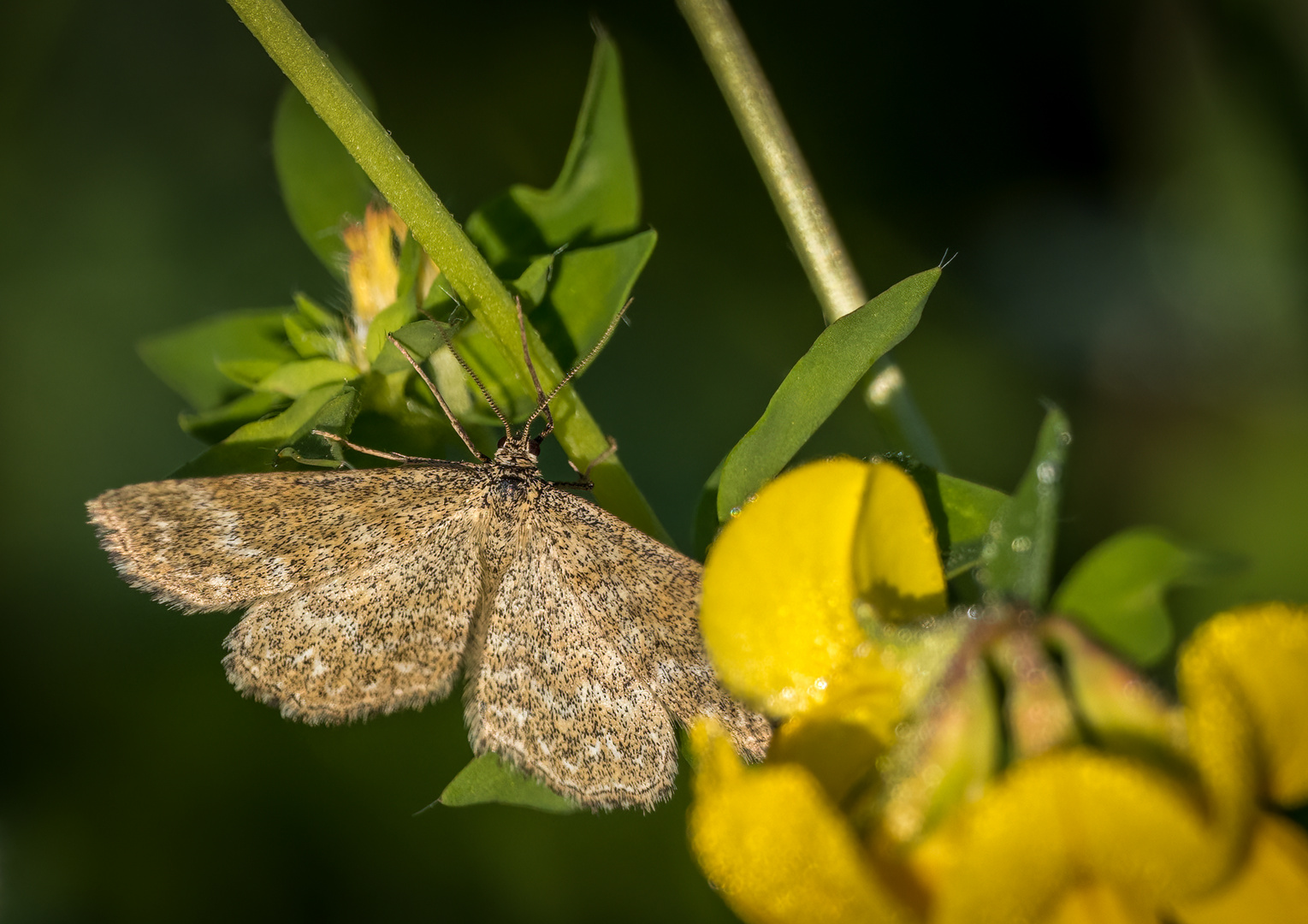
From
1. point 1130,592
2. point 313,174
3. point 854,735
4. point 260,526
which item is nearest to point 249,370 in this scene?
point 260,526

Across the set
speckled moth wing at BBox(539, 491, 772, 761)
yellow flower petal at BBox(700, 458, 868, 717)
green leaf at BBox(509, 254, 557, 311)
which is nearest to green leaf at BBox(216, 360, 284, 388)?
green leaf at BBox(509, 254, 557, 311)

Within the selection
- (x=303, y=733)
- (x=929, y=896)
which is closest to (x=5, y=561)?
(x=303, y=733)

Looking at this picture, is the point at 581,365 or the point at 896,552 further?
the point at 581,365

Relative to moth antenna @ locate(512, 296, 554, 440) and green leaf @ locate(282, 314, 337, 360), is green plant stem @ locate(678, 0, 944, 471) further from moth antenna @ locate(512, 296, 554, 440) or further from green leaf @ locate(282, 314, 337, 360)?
green leaf @ locate(282, 314, 337, 360)

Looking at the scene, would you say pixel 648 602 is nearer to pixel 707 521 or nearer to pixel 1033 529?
pixel 707 521

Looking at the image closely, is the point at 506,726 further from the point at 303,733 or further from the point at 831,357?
the point at 303,733

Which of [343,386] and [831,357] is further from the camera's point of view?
[343,386]

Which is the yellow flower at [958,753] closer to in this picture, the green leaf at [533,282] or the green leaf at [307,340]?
the green leaf at [533,282]
